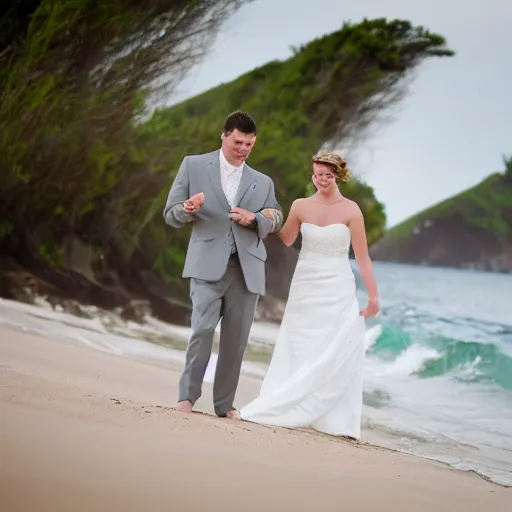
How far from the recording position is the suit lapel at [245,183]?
334 centimetres

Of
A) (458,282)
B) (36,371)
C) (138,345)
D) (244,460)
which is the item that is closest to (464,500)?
(244,460)

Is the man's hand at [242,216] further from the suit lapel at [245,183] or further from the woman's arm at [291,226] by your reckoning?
the woman's arm at [291,226]

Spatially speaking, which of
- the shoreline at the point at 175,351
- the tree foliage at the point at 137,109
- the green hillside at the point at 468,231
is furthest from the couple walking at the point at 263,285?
the green hillside at the point at 468,231

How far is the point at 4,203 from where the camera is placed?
290 inches

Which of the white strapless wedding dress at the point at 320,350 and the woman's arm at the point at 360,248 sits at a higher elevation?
the woman's arm at the point at 360,248

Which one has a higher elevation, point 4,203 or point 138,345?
point 4,203

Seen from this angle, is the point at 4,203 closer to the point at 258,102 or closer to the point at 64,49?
the point at 64,49

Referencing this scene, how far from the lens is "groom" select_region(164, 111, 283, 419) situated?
3236 mm

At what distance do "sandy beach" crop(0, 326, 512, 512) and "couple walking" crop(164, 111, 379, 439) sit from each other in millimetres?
189

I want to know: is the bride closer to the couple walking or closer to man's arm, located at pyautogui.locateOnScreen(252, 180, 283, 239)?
the couple walking

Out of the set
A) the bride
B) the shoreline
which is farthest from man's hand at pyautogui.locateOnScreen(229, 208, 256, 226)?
the shoreline

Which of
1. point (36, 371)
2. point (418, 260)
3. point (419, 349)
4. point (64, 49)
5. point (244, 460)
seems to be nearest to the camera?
point (244, 460)

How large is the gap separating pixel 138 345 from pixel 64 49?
238 centimetres

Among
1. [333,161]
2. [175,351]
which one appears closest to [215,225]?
[333,161]
